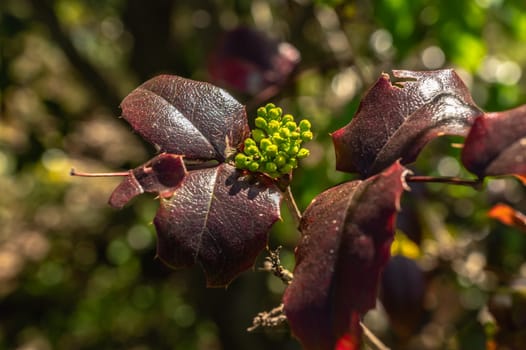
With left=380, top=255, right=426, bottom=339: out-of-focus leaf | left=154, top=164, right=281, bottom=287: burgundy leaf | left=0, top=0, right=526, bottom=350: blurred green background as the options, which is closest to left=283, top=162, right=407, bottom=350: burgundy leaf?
left=154, top=164, right=281, bottom=287: burgundy leaf

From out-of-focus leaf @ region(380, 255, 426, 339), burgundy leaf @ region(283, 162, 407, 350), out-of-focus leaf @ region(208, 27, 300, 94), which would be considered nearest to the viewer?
burgundy leaf @ region(283, 162, 407, 350)

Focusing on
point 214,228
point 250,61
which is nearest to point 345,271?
point 214,228

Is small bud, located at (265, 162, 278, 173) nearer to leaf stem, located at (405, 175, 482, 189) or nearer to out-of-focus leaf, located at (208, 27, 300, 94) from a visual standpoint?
leaf stem, located at (405, 175, 482, 189)

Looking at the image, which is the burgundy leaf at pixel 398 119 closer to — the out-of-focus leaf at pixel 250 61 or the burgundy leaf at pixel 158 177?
the burgundy leaf at pixel 158 177

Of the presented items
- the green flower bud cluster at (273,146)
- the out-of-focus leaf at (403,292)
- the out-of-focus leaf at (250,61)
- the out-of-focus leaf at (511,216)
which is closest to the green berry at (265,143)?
the green flower bud cluster at (273,146)

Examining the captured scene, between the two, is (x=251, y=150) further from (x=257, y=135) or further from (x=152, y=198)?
(x=152, y=198)

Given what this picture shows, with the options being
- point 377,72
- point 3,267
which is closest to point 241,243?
point 377,72
